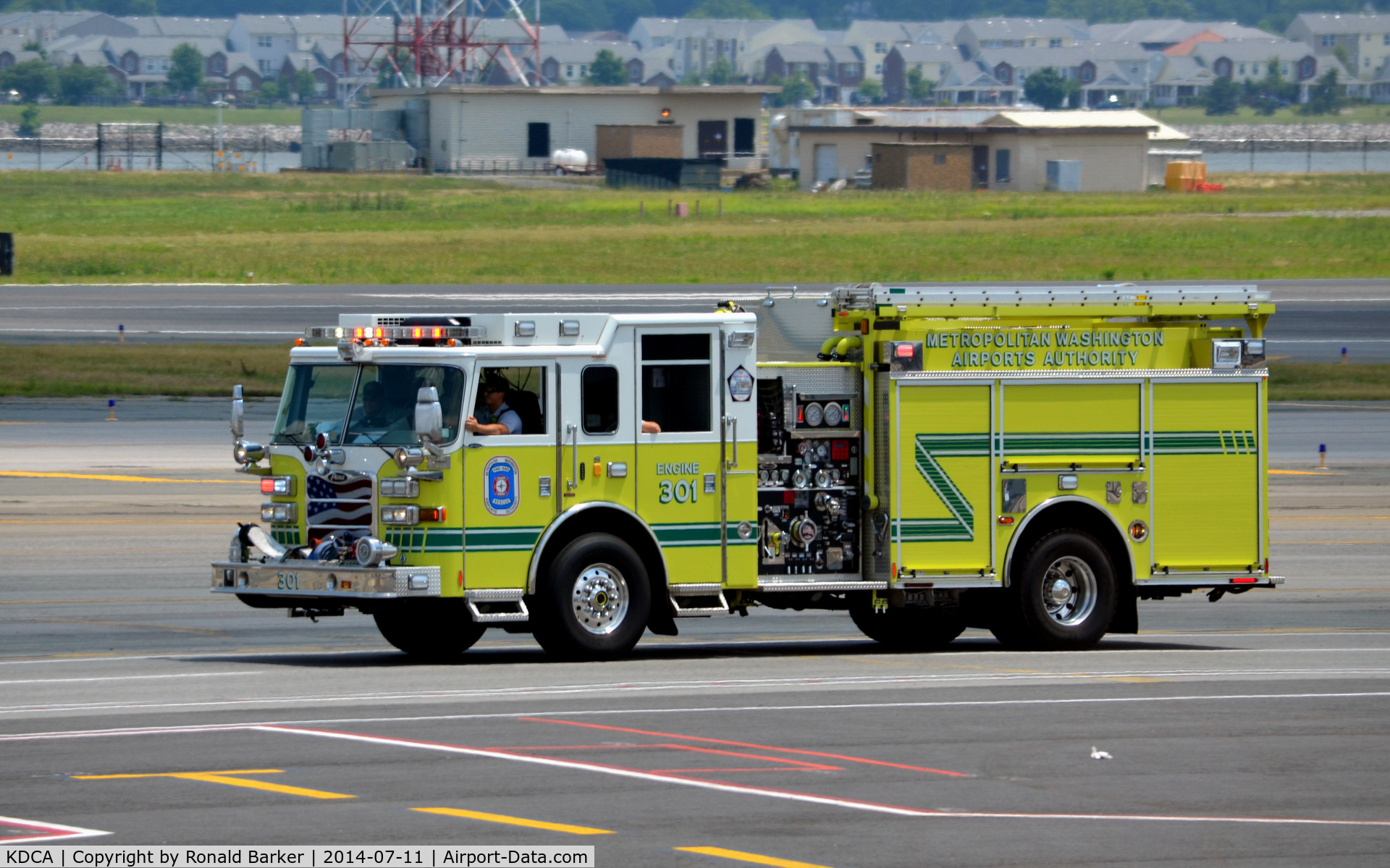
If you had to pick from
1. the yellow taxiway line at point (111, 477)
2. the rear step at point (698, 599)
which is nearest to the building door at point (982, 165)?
the yellow taxiway line at point (111, 477)

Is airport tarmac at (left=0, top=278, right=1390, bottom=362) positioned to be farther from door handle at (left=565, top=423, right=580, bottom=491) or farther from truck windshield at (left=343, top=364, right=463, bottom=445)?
truck windshield at (left=343, top=364, right=463, bottom=445)

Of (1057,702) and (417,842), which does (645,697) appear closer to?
(1057,702)

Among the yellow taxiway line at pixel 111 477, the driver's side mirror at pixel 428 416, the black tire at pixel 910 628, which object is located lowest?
the black tire at pixel 910 628

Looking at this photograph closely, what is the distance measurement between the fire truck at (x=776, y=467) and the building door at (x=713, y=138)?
110361mm

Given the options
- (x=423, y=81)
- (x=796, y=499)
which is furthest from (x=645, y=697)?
(x=423, y=81)

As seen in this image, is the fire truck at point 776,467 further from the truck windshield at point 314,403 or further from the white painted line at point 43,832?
the white painted line at point 43,832

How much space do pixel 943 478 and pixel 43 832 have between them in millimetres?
8612

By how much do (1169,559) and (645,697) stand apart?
18.0ft

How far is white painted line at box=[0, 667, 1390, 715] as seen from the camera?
13305mm

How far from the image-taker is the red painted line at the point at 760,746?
1150 cm

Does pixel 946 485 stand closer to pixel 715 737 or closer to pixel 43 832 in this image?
pixel 715 737

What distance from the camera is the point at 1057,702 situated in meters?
13.9

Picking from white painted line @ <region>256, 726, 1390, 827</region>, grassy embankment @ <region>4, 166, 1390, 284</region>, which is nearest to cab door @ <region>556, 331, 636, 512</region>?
white painted line @ <region>256, 726, 1390, 827</region>

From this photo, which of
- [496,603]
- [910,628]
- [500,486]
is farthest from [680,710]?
[910,628]
